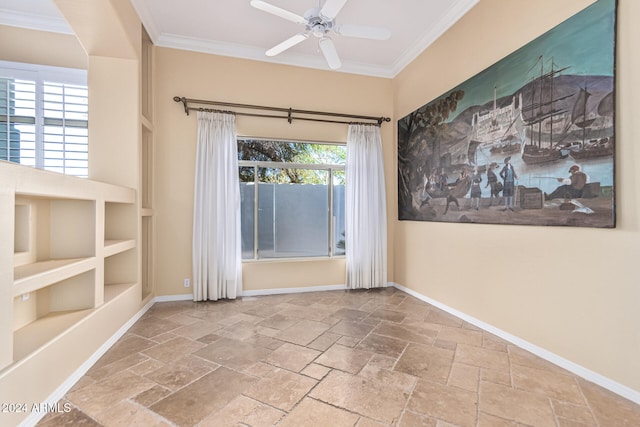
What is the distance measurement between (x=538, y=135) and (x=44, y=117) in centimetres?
497

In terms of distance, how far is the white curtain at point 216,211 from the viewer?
147 inches

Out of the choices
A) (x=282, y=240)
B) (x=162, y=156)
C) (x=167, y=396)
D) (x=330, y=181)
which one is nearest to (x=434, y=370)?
(x=167, y=396)

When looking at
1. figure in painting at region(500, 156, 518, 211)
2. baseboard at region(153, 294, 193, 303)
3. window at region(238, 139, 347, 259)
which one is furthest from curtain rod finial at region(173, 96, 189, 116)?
figure in painting at region(500, 156, 518, 211)

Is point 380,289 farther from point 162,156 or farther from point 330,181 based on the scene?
point 162,156

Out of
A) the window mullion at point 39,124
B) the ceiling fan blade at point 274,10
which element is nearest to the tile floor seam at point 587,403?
the ceiling fan blade at point 274,10

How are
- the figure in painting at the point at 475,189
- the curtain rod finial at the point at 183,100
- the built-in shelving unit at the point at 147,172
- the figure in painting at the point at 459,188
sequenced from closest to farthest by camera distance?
1. the figure in painting at the point at 475,189
2. the figure in painting at the point at 459,188
3. the built-in shelving unit at the point at 147,172
4. the curtain rod finial at the point at 183,100

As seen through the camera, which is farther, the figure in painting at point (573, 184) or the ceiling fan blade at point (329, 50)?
the ceiling fan blade at point (329, 50)

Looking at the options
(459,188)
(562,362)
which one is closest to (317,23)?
(459,188)

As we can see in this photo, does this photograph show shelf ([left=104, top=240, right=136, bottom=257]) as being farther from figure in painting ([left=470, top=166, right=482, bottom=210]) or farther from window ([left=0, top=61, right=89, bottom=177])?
figure in painting ([left=470, top=166, right=482, bottom=210])

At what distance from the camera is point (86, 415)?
166cm

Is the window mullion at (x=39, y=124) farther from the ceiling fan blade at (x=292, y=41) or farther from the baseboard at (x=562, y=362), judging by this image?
the baseboard at (x=562, y=362)

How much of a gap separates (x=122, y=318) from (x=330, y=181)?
3.02 metres

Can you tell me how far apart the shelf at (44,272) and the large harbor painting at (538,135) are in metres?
3.48

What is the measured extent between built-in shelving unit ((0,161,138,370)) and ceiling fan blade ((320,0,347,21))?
7.42ft
